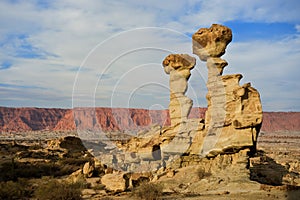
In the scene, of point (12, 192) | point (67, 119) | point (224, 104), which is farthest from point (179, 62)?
point (67, 119)

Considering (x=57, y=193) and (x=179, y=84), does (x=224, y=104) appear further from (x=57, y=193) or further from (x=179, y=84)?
(x=57, y=193)

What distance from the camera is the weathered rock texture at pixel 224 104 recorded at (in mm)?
15258

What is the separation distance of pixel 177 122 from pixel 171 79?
8.80ft

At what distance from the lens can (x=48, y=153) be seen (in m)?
32.2

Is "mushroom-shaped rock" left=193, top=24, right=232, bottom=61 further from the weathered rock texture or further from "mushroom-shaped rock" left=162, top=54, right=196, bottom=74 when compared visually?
"mushroom-shaped rock" left=162, top=54, right=196, bottom=74

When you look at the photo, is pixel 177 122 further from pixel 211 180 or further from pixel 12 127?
pixel 12 127

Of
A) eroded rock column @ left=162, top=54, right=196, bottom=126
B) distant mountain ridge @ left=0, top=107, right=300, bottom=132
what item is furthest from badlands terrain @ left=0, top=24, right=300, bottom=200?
distant mountain ridge @ left=0, top=107, right=300, bottom=132

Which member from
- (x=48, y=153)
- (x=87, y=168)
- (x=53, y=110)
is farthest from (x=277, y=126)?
(x=87, y=168)

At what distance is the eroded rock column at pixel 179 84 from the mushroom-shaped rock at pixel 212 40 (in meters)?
1.75

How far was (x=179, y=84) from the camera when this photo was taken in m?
20.0

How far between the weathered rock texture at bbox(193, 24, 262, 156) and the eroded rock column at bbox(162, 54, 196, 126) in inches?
66.7

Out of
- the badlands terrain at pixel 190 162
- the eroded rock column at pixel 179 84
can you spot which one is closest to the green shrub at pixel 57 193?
the badlands terrain at pixel 190 162

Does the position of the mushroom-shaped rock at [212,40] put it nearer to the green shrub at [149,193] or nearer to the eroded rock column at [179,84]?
the eroded rock column at [179,84]

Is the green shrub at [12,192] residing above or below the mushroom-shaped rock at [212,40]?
below
